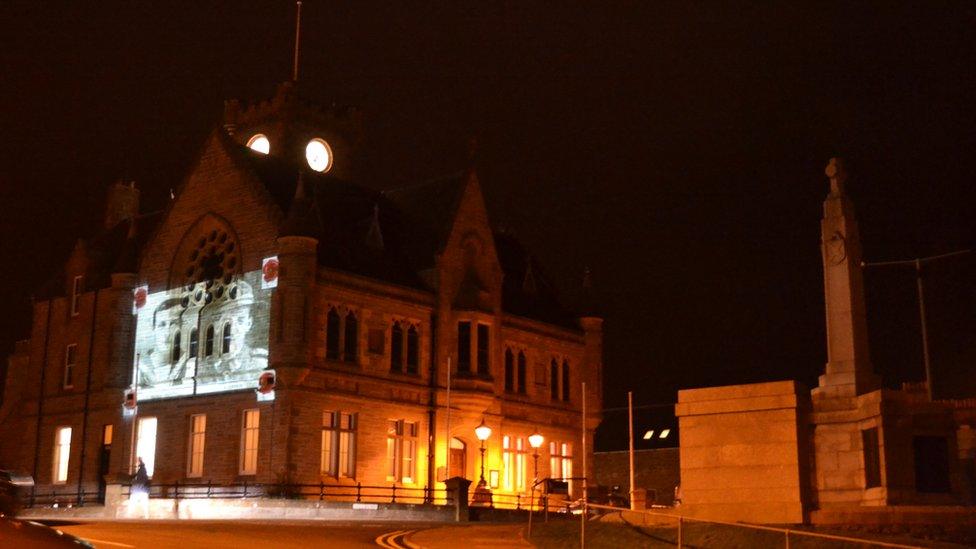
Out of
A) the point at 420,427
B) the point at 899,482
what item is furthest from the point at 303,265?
the point at 899,482

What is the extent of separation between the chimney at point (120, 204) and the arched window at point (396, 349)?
74.7 feet

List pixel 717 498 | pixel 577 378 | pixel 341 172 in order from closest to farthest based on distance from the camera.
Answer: pixel 717 498 < pixel 577 378 < pixel 341 172

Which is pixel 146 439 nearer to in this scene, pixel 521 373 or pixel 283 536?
pixel 521 373

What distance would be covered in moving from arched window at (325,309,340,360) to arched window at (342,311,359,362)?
67 cm

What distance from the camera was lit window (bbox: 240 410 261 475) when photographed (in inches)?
1833

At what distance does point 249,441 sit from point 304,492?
3.84 m

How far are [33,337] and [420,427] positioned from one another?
2298 cm

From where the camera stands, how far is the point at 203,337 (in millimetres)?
49500

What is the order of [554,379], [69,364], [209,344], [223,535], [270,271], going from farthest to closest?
[554,379] < [69,364] < [209,344] < [270,271] < [223,535]

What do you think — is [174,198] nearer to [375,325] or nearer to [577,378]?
[375,325]

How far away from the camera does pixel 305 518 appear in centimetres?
3891

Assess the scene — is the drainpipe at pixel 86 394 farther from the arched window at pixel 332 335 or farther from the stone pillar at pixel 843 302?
the stone pillar at pixel 843 302

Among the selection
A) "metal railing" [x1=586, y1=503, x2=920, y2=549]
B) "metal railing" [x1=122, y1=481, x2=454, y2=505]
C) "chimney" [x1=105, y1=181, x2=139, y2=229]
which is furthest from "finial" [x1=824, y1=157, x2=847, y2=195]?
"chimney" [x1=105, y1=181, x2=139, y2=229]

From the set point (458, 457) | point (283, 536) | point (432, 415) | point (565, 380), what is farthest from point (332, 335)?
point (283, 536)
